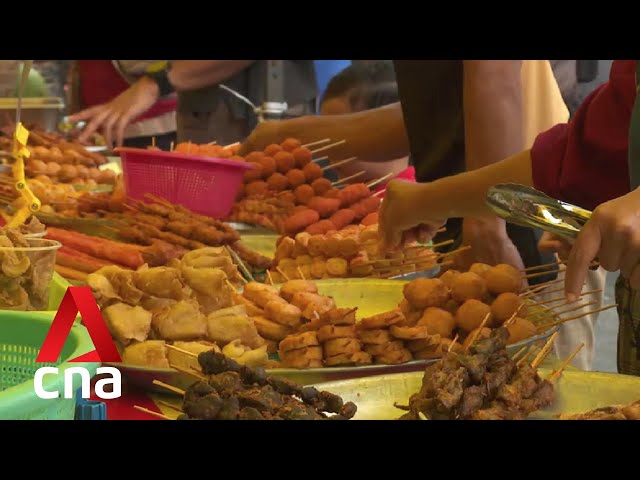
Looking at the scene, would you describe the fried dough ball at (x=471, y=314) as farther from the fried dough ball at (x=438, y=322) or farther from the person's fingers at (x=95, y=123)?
the person's fingers at (x=95, y=123)

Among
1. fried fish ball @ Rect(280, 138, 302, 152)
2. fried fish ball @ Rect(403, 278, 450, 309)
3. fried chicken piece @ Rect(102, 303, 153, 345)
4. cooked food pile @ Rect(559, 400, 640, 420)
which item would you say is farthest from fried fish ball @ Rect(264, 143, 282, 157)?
cooked food pile @ Rect(559, 400, 640, 420)

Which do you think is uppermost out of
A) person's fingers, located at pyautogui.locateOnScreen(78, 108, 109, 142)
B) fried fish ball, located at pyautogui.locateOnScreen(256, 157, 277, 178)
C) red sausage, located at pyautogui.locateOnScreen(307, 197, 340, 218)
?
person's fingers, located at pyautogui.locateOnScreen(78, 108, 109, 142)

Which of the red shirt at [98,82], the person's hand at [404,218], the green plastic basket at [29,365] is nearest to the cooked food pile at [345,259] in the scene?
the person's hand at [404,218]

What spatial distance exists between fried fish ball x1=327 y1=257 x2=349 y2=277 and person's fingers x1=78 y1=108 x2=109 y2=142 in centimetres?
323

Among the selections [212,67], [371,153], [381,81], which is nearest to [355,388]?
[371,153]

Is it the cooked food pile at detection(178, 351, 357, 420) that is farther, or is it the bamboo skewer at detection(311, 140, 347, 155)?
the bamboo skewer at detection(311, 140, 347, 155)

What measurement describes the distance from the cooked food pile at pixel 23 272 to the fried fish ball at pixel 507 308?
921 mm

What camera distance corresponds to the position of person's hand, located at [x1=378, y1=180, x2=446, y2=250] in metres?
2.35

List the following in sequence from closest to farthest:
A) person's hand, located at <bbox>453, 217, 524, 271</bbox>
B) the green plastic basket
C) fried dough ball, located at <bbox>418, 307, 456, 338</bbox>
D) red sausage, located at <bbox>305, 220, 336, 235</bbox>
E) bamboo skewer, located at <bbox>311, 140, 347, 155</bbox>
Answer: the green plastic basket, fried dough ball, located at <bbox>418, 307, 456, 338</bbox>, person's hand, located at <bbox>453, 217, 524, 271</bbox>, red sausage, located at <bbox>305, 220, 336, 235</bbox>, bamboo skewer, located at <bbox>311, 140, 347, 155</bbox>

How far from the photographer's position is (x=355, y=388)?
1518 mm

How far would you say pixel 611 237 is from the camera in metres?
1.49

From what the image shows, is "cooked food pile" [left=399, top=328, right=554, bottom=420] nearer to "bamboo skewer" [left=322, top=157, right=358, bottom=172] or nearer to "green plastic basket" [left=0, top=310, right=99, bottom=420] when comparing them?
"green plastic basket" [left=0, top=310, right=99, bottom=420]

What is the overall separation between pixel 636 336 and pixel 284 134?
233 cm

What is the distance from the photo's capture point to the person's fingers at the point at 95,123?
5521 millimetres
